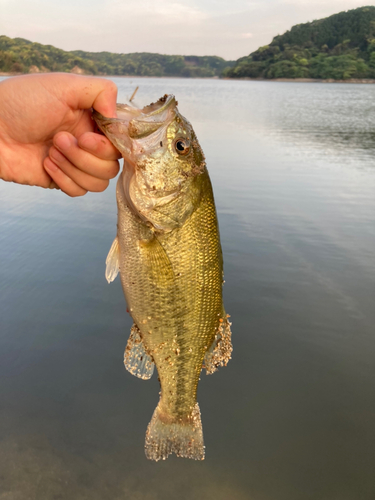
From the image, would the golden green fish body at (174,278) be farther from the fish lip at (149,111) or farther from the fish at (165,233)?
the fish lip at (149,111)

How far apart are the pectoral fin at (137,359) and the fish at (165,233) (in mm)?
102

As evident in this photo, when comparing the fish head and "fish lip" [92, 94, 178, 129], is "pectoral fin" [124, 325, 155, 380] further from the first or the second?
"fish lip" [92, 94, 178, 129]

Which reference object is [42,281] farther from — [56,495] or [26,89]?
[26,89]

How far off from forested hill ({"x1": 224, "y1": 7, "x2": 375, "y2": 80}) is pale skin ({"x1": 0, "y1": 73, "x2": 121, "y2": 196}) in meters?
121

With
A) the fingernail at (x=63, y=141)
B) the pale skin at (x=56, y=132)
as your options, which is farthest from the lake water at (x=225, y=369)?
the fingernail at (x=63, y=141)

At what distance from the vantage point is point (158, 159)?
8.18 feet

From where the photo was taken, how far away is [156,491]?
4.18 meters

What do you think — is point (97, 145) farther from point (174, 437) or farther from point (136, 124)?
point (174, 437)

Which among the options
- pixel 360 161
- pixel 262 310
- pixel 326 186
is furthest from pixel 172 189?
pixel 360 161

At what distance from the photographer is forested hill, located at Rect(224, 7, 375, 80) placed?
364ft

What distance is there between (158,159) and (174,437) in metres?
2.15

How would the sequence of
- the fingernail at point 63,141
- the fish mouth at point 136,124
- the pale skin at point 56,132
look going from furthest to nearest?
the fingernail at point 63,141
the pale skin at point 56,132
the fish mouth at point 136,124

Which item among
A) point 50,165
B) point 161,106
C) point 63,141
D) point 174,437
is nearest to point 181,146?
point 161,106

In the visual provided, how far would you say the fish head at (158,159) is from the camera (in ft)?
7.97
